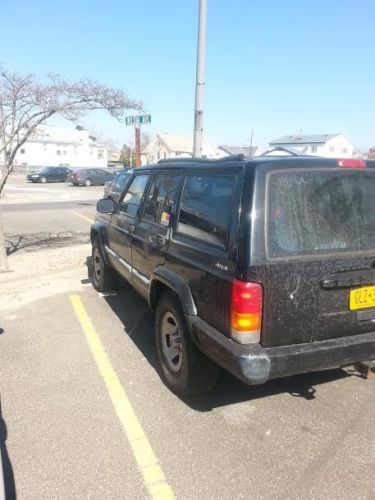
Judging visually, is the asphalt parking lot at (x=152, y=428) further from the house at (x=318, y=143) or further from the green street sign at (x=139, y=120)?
the house at (x=318, y=143)

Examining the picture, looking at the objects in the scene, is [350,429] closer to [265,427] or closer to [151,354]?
[265,427]

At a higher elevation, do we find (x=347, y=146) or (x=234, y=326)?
(x=347, y=146)

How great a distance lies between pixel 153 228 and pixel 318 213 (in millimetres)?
1681

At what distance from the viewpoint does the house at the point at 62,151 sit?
62.9 m

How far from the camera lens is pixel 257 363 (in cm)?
258

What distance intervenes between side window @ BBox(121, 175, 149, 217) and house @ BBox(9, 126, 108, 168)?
58.8 m

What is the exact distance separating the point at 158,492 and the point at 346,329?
4.97 feet

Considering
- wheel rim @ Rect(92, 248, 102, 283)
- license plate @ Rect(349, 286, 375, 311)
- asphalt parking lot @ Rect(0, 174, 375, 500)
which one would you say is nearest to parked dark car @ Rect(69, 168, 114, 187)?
wheel rim @ Rect(92, 248, 102, 283)

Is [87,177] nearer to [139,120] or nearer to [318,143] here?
[139,120]

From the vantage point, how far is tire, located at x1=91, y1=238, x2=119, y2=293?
6125mm

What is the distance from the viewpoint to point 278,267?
2598 millimetres

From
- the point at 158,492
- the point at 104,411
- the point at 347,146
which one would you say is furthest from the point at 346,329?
the point at 347,146

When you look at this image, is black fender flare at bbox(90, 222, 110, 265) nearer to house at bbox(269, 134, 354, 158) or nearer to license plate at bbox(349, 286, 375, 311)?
license plate at bbox(349, 286, 375, 311)

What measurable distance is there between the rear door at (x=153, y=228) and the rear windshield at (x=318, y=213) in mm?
1148
